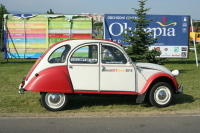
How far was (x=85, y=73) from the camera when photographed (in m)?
7.28

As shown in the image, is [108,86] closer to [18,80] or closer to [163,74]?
[163,74]

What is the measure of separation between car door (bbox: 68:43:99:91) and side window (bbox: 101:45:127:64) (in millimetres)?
181

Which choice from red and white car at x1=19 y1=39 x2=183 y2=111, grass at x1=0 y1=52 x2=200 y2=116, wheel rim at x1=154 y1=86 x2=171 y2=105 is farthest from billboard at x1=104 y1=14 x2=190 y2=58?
red and white car at x1=19 y1=39 x2=183 y2=111

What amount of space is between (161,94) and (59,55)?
111 inches

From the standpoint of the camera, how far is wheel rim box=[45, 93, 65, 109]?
7.30 metres

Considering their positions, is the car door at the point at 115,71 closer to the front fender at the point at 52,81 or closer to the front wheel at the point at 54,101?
the front fender at the point at 52,81

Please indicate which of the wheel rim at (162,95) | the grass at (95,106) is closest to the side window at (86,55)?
the grass at (95,106)

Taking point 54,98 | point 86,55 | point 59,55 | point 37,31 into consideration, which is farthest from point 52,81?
point 37,31

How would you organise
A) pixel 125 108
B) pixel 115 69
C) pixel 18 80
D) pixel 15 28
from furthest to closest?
pixel 15 28 → pixel 18 80 → pixel 125 108 → pixel 115 69

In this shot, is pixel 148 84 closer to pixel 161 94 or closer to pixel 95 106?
pixel 161 94

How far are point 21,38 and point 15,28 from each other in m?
0.71

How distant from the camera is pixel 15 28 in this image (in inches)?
707

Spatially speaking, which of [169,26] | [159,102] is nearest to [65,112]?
[159,102]

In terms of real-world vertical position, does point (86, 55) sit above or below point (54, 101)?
above
